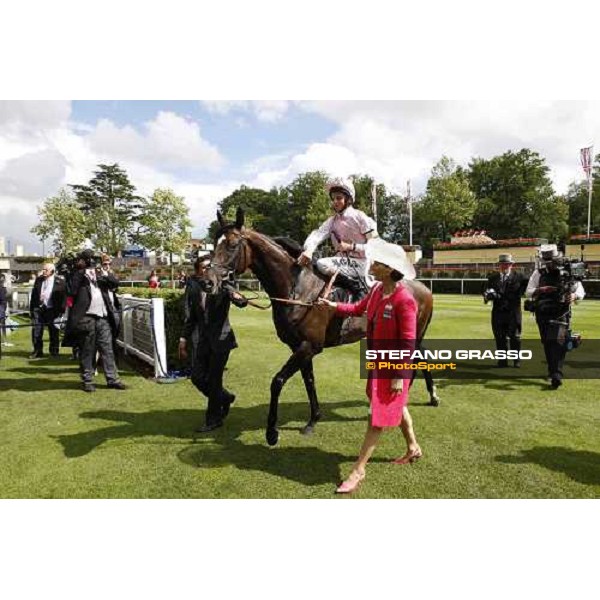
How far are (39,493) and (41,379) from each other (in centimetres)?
493

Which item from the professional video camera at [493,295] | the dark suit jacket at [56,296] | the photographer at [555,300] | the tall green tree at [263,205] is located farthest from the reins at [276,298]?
the tall green tree at [263,205]

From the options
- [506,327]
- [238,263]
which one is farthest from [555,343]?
[238,263]

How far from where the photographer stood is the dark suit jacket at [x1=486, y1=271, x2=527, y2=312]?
29.3 ft

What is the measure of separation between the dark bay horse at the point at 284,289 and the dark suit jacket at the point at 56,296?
23.5 ft

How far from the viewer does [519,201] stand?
60.5 meters

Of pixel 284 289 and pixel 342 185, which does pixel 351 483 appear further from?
pixel 342 185

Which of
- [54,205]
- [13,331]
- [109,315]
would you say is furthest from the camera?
[54,205]

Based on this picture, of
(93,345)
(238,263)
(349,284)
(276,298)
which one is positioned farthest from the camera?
(93,345)

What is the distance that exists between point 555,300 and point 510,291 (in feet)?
5.69

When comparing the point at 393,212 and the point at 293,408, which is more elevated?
the point at 393,212

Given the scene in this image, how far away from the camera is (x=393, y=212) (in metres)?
69.5

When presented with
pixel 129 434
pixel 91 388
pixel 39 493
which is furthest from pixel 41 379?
pixel 39 493

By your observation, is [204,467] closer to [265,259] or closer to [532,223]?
[265,259]

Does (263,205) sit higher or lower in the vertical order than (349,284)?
higher
